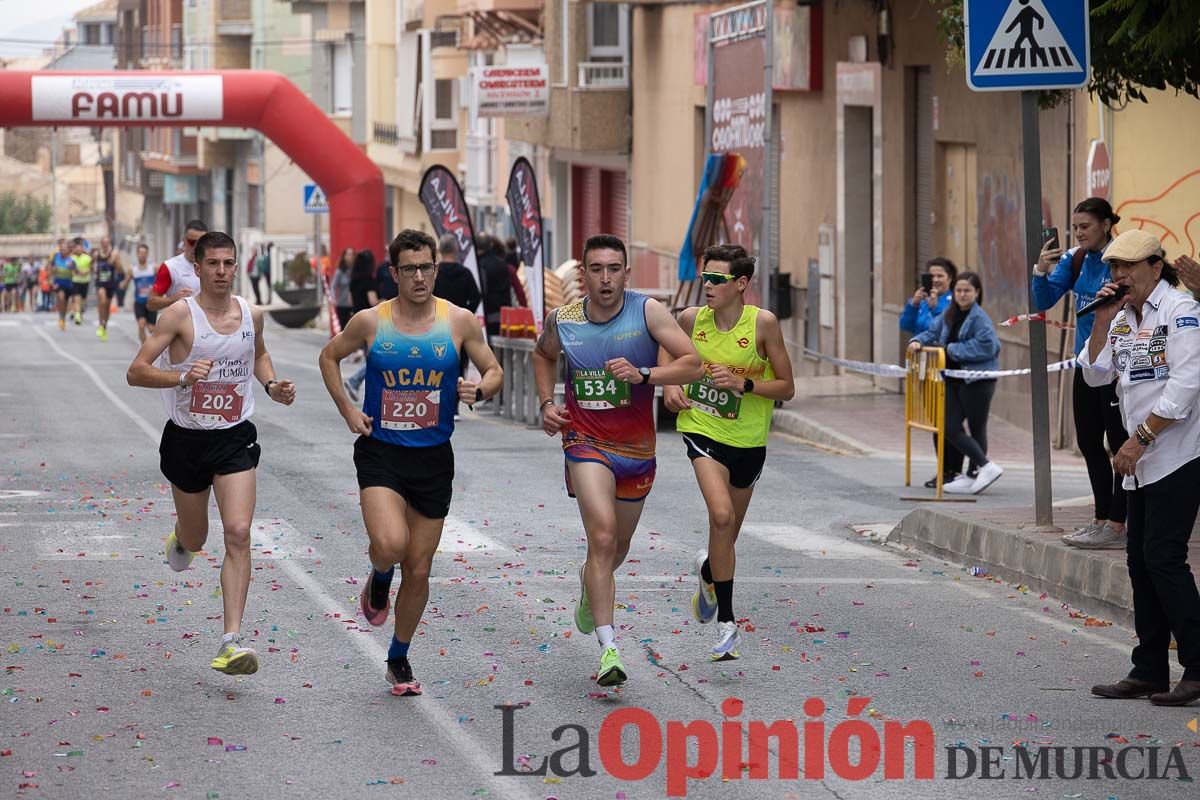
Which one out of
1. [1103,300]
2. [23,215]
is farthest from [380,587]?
[23,215]

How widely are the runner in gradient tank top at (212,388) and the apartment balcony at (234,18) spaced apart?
196 ft

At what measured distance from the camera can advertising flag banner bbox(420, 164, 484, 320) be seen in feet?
76.7

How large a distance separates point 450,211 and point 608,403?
1549cm

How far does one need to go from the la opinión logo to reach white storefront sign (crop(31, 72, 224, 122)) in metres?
26.5

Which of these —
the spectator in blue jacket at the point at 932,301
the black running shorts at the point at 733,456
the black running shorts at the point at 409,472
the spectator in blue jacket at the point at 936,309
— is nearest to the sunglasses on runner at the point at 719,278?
the black running shorts at the point at 733,456

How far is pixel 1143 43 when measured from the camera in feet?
36.2

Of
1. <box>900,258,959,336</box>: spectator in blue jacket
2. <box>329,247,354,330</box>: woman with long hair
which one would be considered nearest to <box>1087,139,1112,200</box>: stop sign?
<box>900,258,959,336</box>: spectator in blue jacket

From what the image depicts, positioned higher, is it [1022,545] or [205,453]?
[205,453]

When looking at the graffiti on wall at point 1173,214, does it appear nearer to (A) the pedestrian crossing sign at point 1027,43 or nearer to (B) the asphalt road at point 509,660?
(B) the asphalt road at point 509,660

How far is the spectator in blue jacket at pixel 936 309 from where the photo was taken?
51.8ft

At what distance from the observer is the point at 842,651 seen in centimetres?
951

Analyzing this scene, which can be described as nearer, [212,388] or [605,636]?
[605,636]

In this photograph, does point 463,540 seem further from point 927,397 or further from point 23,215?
point 23,215

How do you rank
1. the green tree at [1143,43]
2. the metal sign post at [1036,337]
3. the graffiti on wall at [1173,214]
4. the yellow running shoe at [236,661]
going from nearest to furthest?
the yellow running shoe at [236,661]
the green tree at [1143,43]
the metal sign post at [1036,337]
the graffiti on wall at [1173,214]
